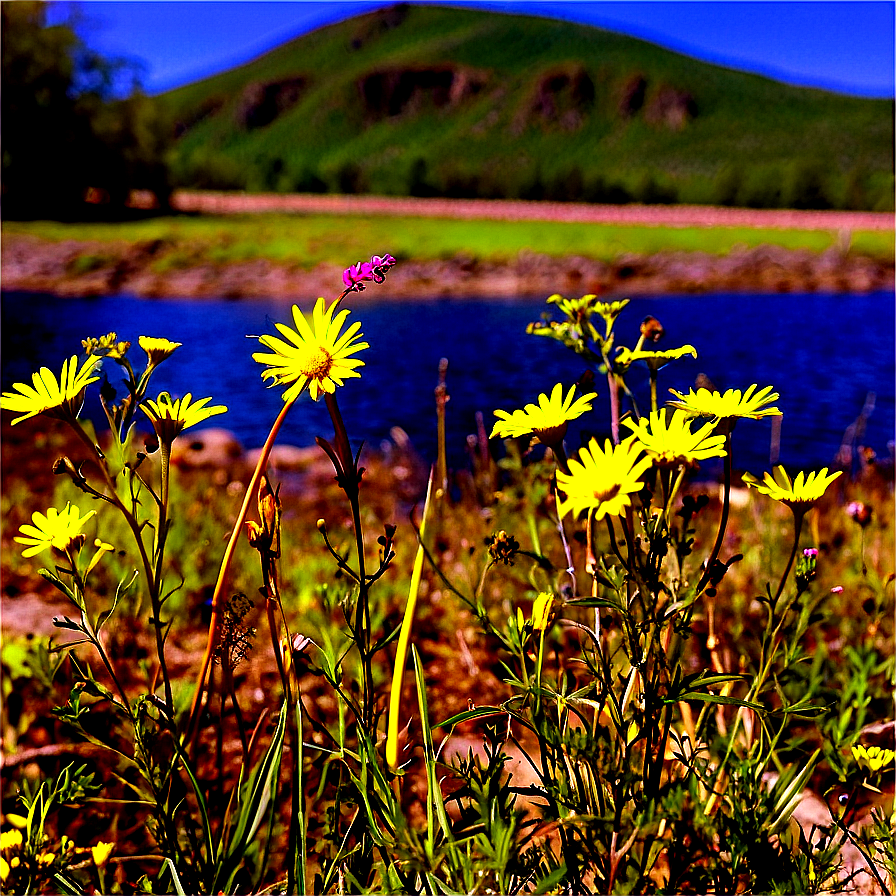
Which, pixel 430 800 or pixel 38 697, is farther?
pixel 38 697

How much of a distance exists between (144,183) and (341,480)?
35.6 metres

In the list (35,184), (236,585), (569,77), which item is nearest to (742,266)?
(236,585)

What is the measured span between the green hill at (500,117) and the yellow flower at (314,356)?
40123 mm

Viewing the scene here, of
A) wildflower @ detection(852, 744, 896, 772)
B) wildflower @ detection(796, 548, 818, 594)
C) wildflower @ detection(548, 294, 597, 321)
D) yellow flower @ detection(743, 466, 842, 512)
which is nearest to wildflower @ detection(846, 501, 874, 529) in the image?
wildflower @ detection(852, 744, 896, 772)

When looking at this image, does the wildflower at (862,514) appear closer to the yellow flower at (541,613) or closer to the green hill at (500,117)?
the yellow flower at (541,613)

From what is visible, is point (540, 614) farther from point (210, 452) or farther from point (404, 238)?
point (404, 238)

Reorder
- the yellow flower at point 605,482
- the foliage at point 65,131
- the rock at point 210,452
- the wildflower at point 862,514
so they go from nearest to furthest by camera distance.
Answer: the yellow flower at point 605,482 < the wildflower at point 862,514 < the rock at point 210,452 < the foliage at point 65,131

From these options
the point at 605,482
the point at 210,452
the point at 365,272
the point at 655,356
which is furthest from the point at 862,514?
the point at 210,452

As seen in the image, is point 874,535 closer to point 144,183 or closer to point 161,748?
point 161,748

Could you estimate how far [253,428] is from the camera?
676 cm

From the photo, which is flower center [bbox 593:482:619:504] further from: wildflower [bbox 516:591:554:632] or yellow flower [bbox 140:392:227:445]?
yellow flower [bbox 140:392:227:445]

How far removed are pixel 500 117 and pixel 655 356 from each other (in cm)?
9453

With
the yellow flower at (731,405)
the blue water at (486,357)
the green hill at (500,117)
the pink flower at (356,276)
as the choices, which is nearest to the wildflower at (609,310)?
the blue water at (486,357)

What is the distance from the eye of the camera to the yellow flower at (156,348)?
47.3 inches
